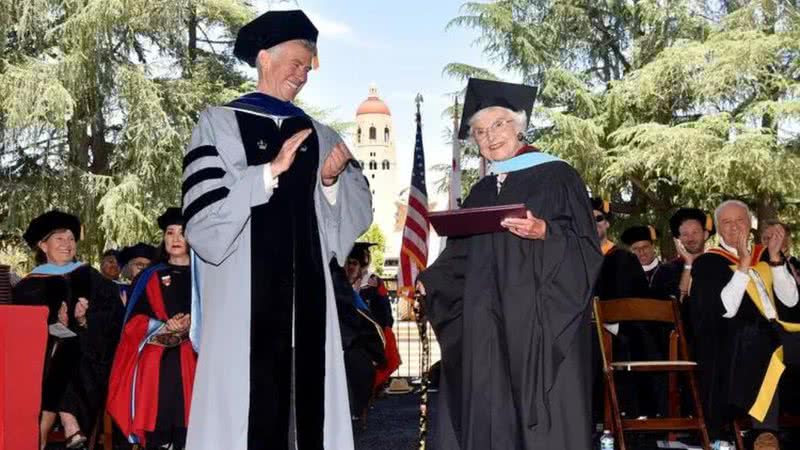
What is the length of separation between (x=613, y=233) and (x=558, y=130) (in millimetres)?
3059

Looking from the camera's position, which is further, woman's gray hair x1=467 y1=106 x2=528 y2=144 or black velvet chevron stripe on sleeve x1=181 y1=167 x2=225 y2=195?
woman's gray hair x1=467 y1=106 x2=528 y2=144

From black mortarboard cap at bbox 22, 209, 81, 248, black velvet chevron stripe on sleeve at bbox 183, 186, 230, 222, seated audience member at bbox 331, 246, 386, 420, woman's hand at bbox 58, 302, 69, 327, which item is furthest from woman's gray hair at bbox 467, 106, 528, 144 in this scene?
black mortarboard cap at bbox 22, 209, 81, 248

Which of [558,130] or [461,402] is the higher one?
[558,130]

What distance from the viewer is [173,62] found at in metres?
21.1

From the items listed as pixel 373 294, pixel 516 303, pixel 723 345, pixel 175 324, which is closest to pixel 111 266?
pixel 373 294

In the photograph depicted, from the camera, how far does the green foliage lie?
1998 centimetres

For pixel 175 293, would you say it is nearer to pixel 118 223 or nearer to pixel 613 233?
pixel 118 223

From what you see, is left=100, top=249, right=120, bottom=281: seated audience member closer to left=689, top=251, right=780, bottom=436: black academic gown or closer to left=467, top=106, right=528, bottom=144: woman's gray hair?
left=689, top=251, right=780, bottom=436: black academic gown

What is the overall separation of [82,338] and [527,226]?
4.55m

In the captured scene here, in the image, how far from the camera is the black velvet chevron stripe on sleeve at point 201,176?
148 inches

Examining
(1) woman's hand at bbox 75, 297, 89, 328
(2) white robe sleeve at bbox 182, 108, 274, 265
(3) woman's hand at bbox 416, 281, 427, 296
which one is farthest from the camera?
(1) woman's hand at bbox 75, 297, 89, 328

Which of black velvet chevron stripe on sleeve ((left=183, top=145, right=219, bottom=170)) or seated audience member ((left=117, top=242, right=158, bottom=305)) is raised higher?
black velvet chevron stripe on sleeve ((left=183, top=145, right=219, bottom=170))

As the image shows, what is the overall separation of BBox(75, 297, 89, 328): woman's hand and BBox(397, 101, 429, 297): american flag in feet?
13.0

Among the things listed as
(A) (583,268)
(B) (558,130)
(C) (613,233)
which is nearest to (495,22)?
(B) (558,130)
